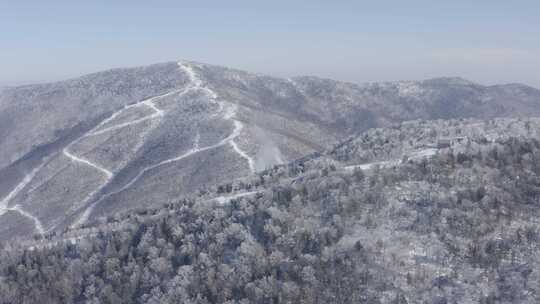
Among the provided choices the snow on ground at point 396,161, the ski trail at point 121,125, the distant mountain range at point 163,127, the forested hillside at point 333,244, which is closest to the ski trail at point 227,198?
the forested hillside at point 333,244

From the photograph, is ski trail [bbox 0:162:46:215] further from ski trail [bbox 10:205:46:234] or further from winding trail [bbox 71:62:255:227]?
winding trail [bbox 71:62:255:227]

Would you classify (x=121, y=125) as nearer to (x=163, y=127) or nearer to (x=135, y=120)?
(x=135, y=120)

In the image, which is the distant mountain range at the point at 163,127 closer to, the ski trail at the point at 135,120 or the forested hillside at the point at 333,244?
the ski trail at the point at 135,120

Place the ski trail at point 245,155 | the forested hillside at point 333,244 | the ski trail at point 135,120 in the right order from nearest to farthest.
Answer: the forested hillside at point 333,244 < the ski trail at point 245,155 < the ski trail at point 135,120

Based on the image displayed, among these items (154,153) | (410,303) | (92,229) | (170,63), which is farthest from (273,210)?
(170,63)

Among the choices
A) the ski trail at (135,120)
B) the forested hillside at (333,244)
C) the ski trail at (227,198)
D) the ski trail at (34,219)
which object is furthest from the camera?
the ski trail at (135,120)

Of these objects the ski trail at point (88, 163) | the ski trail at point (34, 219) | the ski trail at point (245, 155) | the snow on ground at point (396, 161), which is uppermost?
the snow on ground at point (396, 161)

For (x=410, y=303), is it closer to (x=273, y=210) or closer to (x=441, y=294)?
(x=441, y=294)

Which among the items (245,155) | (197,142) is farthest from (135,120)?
(245,155)
